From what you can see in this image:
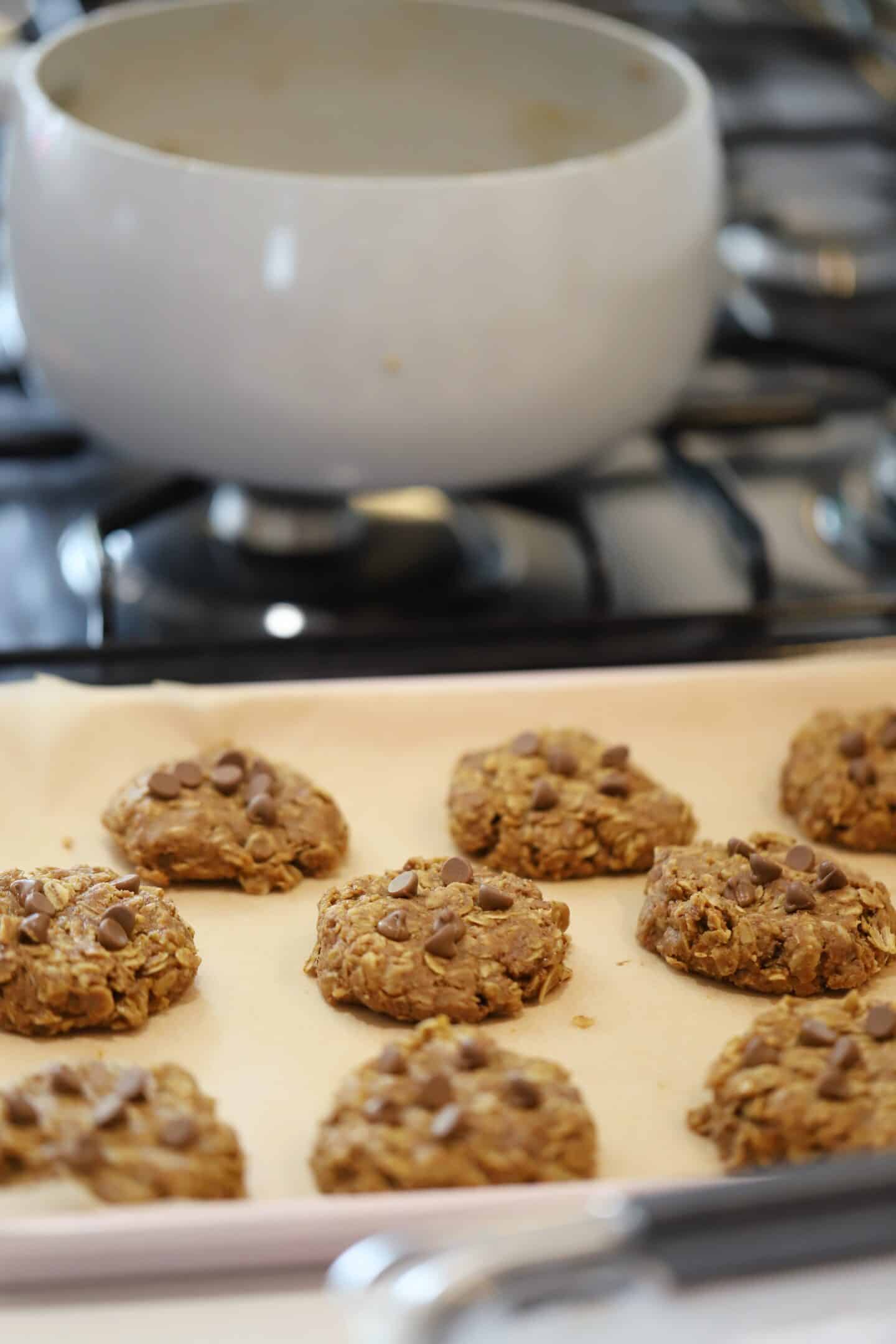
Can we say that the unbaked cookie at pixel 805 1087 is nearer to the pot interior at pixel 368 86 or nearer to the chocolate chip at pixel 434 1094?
the chocolate chip at pixel 434 1094

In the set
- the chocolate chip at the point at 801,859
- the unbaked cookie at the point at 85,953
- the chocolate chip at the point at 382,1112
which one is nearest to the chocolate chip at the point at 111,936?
the unbaked cookie at the point at 85,953

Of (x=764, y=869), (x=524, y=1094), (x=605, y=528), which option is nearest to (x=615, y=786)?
(x=764, y=869)

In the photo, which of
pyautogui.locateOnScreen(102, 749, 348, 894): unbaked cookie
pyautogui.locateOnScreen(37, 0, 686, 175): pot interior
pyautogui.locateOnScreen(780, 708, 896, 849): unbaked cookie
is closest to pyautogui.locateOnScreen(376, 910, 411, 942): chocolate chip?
pyautogui.locateOnScreen(102, 749, 348, 894): unbaked cookie

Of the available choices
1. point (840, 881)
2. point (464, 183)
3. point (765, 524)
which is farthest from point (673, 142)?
point (840, 881)

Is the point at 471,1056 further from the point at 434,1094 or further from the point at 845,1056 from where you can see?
the point at 845,1056

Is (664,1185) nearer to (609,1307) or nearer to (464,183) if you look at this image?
(609,1307)

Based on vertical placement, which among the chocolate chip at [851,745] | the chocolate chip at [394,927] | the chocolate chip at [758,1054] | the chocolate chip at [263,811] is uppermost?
Answer: the chocolate chip at [263,811]

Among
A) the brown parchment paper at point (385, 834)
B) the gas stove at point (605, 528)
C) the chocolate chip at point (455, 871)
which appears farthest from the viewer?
the gas stove at point (605, 528)
